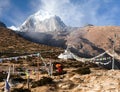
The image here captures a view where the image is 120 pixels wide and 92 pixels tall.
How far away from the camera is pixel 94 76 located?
32750 millimetres

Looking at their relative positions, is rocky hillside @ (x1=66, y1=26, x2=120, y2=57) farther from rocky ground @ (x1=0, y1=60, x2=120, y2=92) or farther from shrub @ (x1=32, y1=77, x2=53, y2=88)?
shrub @ (x1=32, y1=77, x2=53, y2=88)

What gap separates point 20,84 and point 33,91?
13.0 feet

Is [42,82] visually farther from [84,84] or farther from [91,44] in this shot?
[91,44]

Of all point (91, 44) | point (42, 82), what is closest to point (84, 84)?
point (42, 82)

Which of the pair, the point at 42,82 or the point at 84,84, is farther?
the point at 42,82

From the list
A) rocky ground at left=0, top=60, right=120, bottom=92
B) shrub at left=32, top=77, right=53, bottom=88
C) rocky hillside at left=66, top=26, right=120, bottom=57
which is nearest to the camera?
rocky ground at left=0, top=60, right=120, bottom=92

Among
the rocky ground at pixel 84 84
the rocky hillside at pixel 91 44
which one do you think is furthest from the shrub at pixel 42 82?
the rocky hillside at pixel 91 44

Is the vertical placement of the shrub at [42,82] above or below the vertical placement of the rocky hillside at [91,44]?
below

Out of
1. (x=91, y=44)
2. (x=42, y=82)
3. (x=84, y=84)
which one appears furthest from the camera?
(x=91, y=44)

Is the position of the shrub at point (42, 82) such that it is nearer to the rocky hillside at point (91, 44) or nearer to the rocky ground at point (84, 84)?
the rocky ground at point (84, 84)

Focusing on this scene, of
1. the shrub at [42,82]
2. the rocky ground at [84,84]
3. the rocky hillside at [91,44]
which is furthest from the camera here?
the rocky hillside at [91,44]

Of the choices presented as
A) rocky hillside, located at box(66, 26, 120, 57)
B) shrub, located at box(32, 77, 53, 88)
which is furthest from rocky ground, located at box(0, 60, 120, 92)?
rocky hillside, located at box(66, 26, 120, 57)

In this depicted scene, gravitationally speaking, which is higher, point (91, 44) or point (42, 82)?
point (91, 44)

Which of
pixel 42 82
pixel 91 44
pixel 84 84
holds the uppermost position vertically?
pixel 91 44
